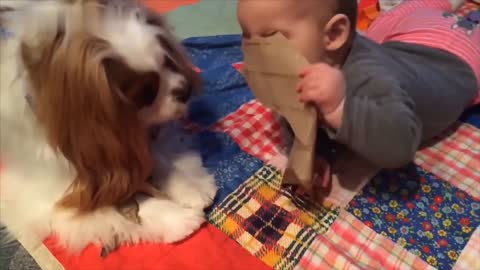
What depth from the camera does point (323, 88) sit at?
868 millimetres

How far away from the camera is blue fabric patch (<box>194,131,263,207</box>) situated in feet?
3.47

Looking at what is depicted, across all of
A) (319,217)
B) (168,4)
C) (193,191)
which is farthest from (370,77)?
(168,4)

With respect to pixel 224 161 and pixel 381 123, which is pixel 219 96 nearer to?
pixel 224 161

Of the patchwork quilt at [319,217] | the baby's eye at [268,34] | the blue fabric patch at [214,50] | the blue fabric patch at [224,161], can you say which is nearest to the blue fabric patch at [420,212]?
the patchwork quilt at [319,217]

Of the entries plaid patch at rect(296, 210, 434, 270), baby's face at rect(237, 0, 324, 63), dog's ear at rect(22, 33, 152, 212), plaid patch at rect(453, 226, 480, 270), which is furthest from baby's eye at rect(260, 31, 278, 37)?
plaid patch at rect(453, 226, 480, 270)

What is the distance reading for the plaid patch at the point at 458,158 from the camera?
3.43 ft

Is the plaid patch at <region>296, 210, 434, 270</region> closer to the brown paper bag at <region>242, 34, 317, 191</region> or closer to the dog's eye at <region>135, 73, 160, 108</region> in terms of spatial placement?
the brown paper bag at <region>242, 34, 317, 191</region>

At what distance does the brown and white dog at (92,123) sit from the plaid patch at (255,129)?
0.42 ft

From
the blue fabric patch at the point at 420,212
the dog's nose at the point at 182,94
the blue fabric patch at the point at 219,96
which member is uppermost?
the dog's nose at the point at 182,94

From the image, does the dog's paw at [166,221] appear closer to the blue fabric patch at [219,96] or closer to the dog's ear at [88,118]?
the dog's ear at [88,118]

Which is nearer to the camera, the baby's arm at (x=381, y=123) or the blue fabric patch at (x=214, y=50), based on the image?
the baby's arm at (x=381, y=123)

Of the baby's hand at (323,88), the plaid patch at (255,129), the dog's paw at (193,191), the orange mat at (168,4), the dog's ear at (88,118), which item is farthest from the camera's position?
the orange mat at (168,4)

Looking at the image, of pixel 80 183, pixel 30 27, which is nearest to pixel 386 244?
pixel 80 183

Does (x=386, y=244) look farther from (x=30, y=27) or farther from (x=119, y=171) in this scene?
(x=30, y=27)
